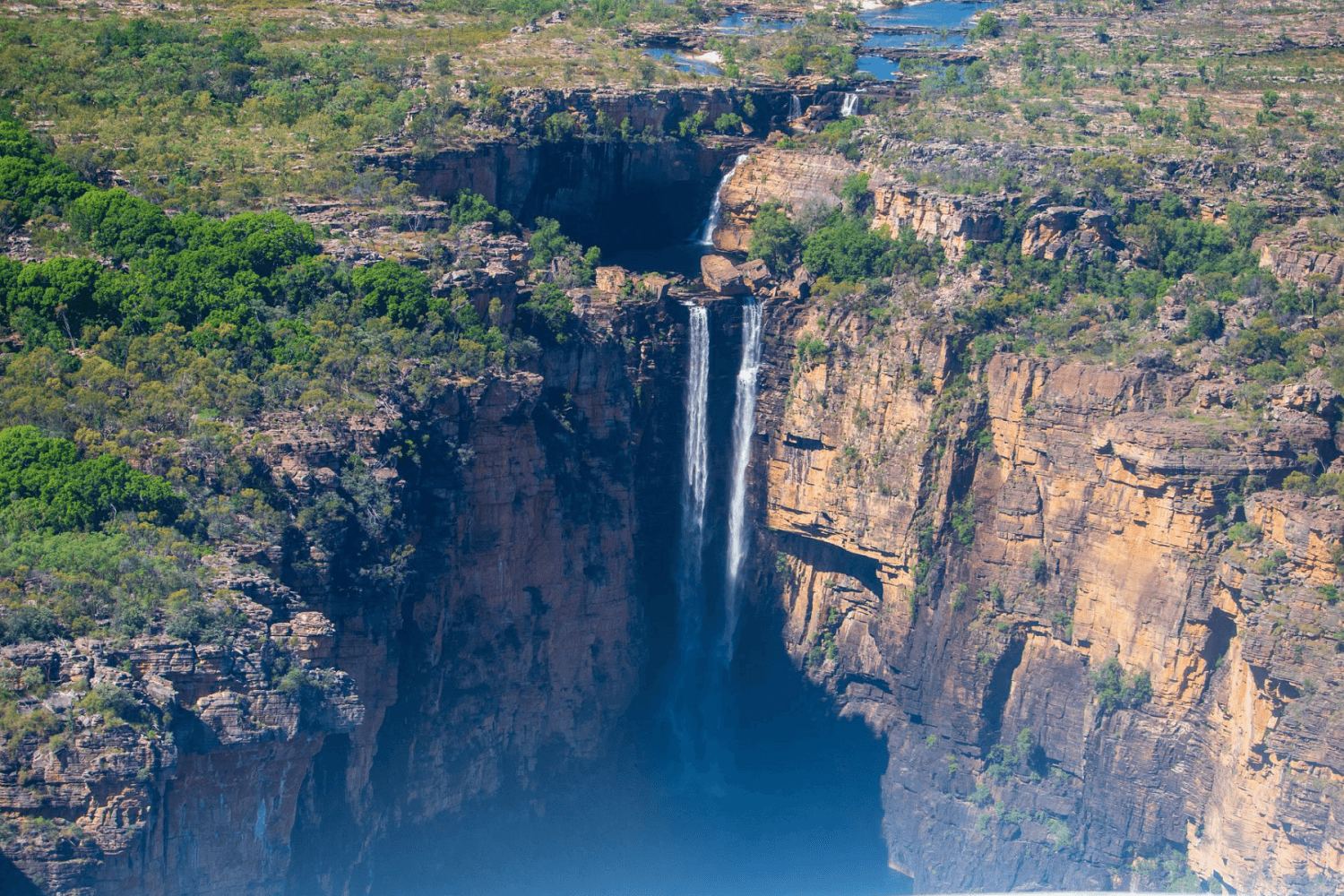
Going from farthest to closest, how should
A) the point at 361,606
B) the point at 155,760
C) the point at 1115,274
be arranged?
the point at 1115,274 < the point at 361,606 < the point at 155,760

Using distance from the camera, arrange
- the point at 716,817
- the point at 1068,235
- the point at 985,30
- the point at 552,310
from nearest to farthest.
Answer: the point at 552,310, the point at 1068,235, the point at 716,817, the point at 985,30

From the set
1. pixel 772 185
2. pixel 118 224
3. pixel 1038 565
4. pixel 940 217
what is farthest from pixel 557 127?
pixel 1038 565

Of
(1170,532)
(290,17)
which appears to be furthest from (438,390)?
(290,17)

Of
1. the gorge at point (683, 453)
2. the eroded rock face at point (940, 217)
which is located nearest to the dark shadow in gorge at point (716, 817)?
the gorge at point (683, 453)

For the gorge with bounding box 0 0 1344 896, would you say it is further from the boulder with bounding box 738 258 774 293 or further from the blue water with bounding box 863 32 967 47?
the blue water with bounding box 863 32 967 47

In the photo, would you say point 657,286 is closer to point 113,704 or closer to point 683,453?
point 683,453

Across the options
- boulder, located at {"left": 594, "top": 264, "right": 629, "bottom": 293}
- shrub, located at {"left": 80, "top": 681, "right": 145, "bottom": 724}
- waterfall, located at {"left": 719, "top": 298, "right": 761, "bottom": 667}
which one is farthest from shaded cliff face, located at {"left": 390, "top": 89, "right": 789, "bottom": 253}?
shrub, located at {"left": 80, "top": 681, "right": 145, "bottom": 724}

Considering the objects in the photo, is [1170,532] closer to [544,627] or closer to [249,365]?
[544,627]
